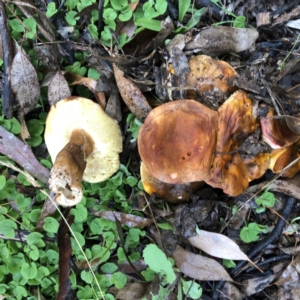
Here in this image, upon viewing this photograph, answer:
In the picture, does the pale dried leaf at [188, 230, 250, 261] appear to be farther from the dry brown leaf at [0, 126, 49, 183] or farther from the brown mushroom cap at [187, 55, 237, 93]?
the dry brown leaf at [0, 126, 49, 183]

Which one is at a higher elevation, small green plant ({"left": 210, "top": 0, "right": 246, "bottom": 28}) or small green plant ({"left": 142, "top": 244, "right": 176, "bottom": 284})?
small green plant ({"left": 210, "top": 0, "right": 246, "bottom": 28})

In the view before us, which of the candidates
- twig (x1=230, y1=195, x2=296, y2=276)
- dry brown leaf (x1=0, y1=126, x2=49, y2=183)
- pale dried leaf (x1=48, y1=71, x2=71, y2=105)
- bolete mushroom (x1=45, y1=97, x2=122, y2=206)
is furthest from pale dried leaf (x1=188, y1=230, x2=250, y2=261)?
pale dried leaf (x1=48, y1=71, x2=71, y2=105)

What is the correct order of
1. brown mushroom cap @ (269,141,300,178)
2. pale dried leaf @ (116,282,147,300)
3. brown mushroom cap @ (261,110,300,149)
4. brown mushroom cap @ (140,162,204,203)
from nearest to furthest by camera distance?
brown mushroom cap @ (261,110,300,149) < brown mushroom cap @ (269,141,300,178) < brown mushroom cap @ (140,162,204,203) < pale dried leaf @ (116,282,147,300)

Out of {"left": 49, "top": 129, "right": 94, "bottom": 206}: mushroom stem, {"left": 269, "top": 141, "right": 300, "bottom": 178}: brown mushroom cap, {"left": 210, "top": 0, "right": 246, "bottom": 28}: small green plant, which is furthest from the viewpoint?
{"left": 210, "top": 0, "right": 246, "bottom": 28}: small green plant

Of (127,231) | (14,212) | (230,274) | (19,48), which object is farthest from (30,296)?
(19,48)

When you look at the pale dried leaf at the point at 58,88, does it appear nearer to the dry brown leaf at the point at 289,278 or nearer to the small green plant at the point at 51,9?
the small green plant at the point at 51,9

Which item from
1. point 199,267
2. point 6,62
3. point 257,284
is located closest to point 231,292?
point 257,284

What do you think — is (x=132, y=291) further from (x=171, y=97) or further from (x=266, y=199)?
(x=171, y=97)

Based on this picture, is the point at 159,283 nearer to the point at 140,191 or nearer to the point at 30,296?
the point at 140,191
